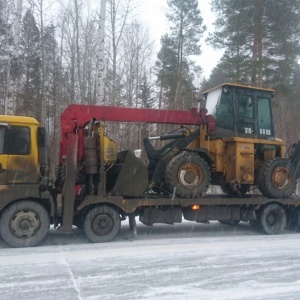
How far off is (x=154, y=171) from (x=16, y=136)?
3.30 meters

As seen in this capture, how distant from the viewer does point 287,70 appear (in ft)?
69.7

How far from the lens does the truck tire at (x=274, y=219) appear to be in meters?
10.2

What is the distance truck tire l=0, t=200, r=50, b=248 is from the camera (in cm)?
796

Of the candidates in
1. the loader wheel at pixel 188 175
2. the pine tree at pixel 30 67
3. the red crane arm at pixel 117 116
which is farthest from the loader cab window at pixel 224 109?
the pine tree at pixel 30 67

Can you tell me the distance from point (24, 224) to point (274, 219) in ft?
19.8

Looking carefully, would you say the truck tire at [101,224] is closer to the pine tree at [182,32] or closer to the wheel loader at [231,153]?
the wheel loader at [231,153]

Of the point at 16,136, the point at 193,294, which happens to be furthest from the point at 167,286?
the point at 16,136

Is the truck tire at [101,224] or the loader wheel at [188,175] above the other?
the loader wheel at [188,175]

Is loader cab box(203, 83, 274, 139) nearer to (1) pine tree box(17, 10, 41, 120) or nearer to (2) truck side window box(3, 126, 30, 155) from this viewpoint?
(2) truck side window box(3, 126, 30, 155)

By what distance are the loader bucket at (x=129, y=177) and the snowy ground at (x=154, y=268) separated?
1078mm

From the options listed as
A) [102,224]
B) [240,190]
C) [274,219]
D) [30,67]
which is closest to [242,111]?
[240,190]

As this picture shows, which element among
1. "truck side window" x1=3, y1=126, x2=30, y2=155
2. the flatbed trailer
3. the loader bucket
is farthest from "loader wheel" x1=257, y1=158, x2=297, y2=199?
"truck side window" x1=3, y1=126, x2=30, y2=155

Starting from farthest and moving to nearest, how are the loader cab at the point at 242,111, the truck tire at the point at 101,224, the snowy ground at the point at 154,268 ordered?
the loader cab at the point at 242,111, the truck tire at the point at 101,224, the snowy ground at the point at 154,268

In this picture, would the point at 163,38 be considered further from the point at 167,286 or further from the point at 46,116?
the point at 167,286
